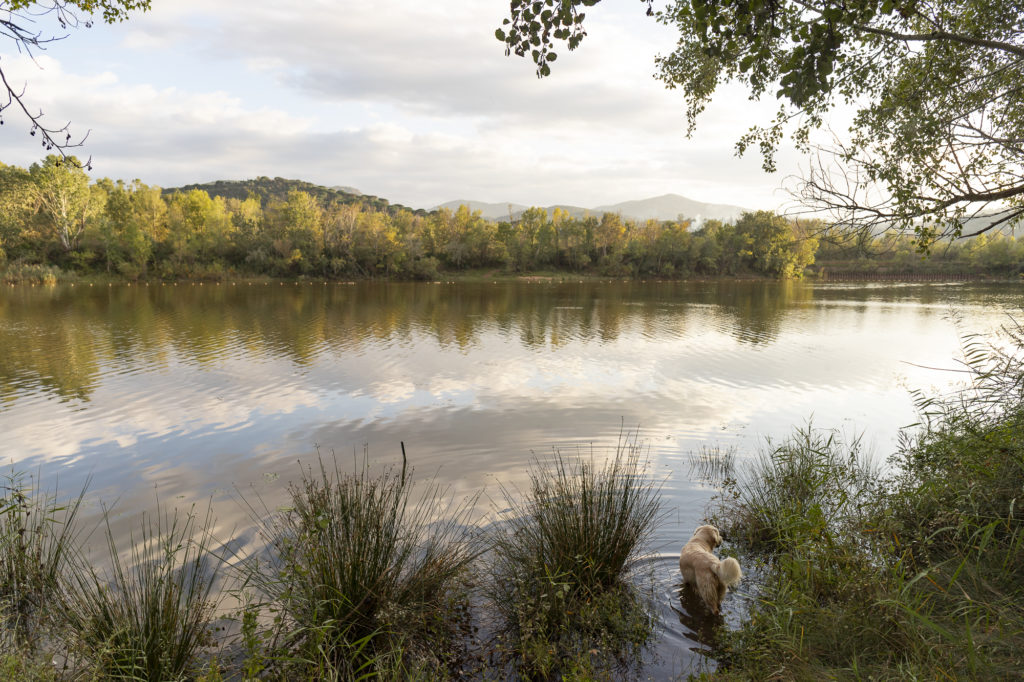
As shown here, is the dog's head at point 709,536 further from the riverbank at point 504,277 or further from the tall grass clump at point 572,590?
the riverbank at point 504,277

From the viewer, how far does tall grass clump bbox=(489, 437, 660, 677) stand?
3.49m

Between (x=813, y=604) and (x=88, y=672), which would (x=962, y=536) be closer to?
(x=813, y=604)

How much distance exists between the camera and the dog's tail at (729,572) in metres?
3.81

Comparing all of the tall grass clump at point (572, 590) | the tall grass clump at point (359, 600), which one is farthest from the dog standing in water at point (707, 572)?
the tall grass clump at point (359, 600)

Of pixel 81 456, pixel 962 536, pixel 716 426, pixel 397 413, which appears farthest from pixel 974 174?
pixel 81 456

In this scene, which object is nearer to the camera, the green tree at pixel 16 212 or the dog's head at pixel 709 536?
the dog's head at pixel 709 536

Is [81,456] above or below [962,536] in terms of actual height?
below

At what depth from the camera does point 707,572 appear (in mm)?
4055

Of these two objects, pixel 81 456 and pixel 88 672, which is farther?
pixel 81 456

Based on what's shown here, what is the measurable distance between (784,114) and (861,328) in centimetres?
2002

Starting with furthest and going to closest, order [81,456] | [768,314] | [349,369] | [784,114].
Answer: [768,314] → [349,369] → [81,456] → [784,114]

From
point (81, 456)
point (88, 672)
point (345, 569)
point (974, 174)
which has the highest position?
point (974, 174)

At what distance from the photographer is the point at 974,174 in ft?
15.6

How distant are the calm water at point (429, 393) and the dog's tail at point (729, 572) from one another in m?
0.39
